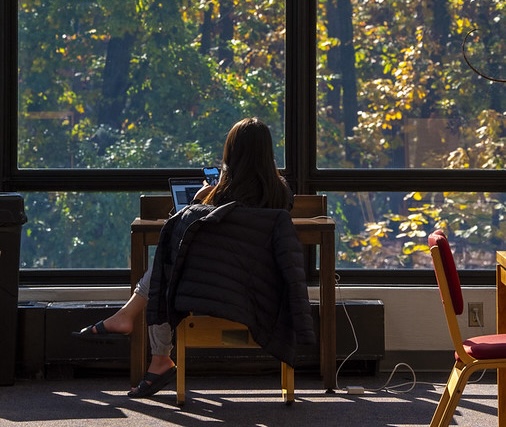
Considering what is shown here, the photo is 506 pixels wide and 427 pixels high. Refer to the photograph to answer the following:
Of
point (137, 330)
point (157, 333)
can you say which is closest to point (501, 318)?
point (157, 333)

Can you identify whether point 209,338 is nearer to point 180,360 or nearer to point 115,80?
point 180,360

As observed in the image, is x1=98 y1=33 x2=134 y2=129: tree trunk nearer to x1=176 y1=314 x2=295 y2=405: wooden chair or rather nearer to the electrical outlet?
x1=176 y1=314 x2=295 y2=405: wooden chair

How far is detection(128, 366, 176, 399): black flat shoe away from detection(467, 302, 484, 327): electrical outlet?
1.51m

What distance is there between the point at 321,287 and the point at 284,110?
42.4 inches

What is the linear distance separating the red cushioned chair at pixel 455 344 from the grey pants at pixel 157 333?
1.40m

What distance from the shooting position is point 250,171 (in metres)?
4.20

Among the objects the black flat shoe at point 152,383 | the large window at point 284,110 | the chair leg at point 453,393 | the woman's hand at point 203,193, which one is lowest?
the black flat shoe at point 152,383

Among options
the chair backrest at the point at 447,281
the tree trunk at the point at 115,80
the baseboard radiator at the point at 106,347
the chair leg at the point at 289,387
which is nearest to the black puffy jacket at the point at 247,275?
the chair leg at the point at 289,387

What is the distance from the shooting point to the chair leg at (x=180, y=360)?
4.20 m

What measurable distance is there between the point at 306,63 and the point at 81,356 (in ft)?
5.85

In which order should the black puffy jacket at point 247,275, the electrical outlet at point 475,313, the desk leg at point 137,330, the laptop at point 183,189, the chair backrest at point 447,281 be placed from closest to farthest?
the chair backrest at point 447,281, the black puffy jacket at point 247,275, the desk leg at point 137,330, the laptop at point 183,189, the electrical outlet at point 475,313

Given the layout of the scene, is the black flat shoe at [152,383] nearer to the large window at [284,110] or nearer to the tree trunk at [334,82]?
the large window at [284,110]

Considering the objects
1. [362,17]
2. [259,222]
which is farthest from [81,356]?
[362,17]

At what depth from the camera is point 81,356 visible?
496 centimetres
